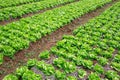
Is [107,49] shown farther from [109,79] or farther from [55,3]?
[55,3]

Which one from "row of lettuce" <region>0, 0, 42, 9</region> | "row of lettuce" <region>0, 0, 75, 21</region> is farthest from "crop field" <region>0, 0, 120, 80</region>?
"row of lettuce" <region>0, 0, 42, 9</region>

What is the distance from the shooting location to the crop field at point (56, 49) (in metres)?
8.53

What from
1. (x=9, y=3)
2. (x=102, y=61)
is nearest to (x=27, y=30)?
(x=102, y=61)

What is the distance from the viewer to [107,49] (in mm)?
11492

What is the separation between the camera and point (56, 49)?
1044 cm

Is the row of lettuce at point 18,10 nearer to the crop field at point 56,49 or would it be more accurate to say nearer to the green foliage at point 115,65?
the crop field at point 56,49

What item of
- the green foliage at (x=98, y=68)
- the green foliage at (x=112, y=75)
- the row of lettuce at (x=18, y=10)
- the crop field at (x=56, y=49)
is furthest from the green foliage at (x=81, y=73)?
the row of lettuce at (x=18, y=10)

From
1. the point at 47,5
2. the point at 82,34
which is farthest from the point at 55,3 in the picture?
the point at 82,34

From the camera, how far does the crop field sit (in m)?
8.53

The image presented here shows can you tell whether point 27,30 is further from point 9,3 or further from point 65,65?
point 9,3

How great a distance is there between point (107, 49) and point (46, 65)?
467cm

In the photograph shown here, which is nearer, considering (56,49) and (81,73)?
(81,73)

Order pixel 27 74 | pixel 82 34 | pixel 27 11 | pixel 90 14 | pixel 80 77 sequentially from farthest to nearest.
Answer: pixel 90 14, pixel 27 11, pixel 82 34, pixel 80 77, pixel 27 74

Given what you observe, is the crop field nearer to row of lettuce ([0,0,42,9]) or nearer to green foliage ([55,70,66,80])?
green foliage ([55,70,66,80])
